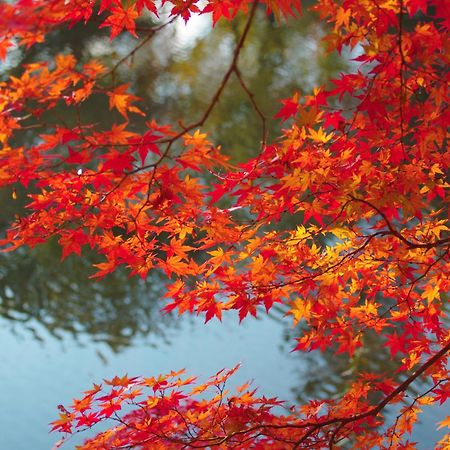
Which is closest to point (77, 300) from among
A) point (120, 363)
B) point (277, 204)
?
point (120, 363)

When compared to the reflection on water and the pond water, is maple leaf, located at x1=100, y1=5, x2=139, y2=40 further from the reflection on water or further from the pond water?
the reflection on water

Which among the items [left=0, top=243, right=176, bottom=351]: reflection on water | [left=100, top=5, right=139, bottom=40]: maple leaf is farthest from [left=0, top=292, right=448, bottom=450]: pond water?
[left=100, top=5, right=139, bottom=40]: maple leaf

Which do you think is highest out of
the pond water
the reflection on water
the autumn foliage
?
the reflection on water

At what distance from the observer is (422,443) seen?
3.61 meters

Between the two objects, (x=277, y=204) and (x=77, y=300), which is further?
(x=77, y=300)

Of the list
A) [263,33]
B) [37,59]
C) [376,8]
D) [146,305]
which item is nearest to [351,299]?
[376,8]

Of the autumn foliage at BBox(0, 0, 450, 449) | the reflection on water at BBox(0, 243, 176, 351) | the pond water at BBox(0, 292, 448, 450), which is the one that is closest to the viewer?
the autumn foliage at BBox(0, 0, 450, 449)

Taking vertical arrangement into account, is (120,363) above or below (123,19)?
above

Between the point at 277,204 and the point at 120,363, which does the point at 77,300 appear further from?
the point at 277,204

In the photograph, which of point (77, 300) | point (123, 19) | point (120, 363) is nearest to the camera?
point (123, 19)

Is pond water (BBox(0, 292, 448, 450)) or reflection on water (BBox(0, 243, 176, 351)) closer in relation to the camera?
pond water (BBox(0, 292, 448, 450))

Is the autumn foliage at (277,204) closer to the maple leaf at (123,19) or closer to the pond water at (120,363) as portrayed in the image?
the maple leaf at (123,19)

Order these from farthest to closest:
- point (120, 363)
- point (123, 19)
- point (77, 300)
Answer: point (77, 300) < point (120, 363) < point (123, 19)

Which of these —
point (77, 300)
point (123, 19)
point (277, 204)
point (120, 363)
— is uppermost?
point (77, 300)
